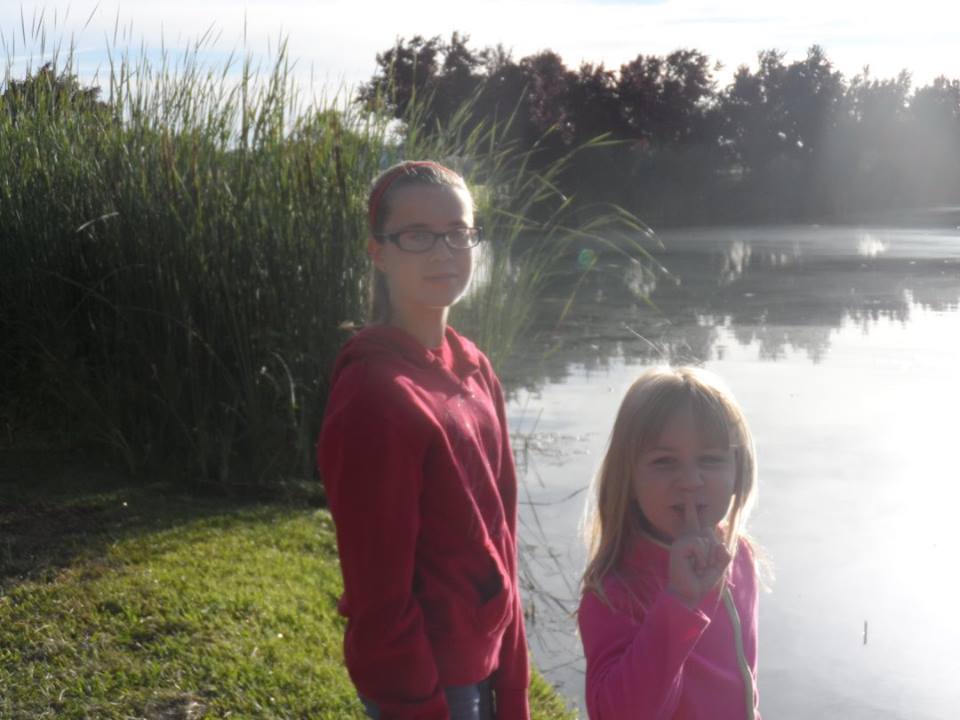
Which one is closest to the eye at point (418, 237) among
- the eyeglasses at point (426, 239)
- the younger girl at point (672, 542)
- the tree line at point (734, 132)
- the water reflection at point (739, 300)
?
the eyeglasses at point (426, 239)

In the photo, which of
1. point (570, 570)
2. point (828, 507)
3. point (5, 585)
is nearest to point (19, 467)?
point (5, 585)

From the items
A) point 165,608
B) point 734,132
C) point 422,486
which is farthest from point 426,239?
point 734,132

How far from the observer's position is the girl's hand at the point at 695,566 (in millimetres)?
1760

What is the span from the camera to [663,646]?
1.76m

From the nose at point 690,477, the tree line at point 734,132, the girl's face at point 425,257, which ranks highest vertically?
the tree line at point 734,132

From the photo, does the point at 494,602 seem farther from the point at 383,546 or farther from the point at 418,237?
the point at 418,237

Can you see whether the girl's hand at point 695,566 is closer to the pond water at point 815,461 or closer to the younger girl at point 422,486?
the younger girl at point 422,486

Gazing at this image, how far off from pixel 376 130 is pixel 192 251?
112 cm

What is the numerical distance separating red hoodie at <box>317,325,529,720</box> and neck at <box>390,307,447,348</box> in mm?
40

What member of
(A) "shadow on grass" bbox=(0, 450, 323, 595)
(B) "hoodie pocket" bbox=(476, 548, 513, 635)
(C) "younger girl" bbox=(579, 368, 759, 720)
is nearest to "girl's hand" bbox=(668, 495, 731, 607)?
(C) "younger girl" bbox=(579, 368, 759, 720)

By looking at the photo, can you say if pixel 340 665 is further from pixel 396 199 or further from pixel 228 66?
pixel 228 66

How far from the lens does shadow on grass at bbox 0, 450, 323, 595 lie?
15.6 feet

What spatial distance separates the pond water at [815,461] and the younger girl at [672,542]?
1.55 m

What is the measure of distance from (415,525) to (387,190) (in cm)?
63
